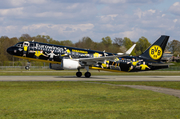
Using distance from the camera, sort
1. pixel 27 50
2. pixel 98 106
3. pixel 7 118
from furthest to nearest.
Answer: pixel 27 50 < pixel 98 106 < pixel 7 118

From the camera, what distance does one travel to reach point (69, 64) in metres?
35.5

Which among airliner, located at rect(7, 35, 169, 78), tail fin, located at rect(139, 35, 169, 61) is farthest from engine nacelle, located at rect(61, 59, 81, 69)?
tail fin, located at rect(139, 35, 169, 61)

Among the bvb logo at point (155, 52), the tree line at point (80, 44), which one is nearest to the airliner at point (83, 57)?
the bvb logo at point (155, 52)

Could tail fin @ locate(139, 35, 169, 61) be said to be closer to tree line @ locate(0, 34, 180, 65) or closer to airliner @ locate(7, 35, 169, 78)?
airliner @ locate(7, 35, 169, 78)

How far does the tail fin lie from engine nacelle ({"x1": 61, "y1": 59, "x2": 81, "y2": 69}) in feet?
42.5

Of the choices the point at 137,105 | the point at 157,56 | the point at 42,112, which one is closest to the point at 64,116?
the point at 42,112

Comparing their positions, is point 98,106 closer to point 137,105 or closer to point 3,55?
point 137,105

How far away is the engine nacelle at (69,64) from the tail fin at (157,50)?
42.5ft

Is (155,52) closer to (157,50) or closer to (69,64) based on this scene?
(157,50)

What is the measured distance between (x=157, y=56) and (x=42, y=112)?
111 feet

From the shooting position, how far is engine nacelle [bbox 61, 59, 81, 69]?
1386 inches

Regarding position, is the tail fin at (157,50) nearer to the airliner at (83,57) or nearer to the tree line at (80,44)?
the airliner at (83,57)

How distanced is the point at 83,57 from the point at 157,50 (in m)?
13.3

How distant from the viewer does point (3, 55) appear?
101 meters
